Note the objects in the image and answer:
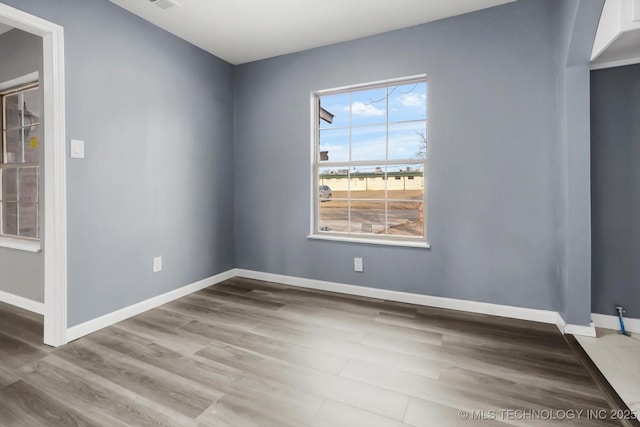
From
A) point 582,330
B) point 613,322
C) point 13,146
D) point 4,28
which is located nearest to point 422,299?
point 582,330

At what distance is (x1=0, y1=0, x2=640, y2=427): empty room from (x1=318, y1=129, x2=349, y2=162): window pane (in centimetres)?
3

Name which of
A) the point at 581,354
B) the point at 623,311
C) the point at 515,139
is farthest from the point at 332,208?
the point at 623,311

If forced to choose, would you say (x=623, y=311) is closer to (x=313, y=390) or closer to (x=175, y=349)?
(x=313, y=390)

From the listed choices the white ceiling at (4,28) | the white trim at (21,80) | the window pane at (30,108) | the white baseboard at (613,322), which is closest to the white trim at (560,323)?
the white baseboard at (613,322)

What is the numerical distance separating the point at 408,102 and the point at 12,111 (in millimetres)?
4021

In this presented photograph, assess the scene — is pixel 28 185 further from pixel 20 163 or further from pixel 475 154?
pixel 475 154

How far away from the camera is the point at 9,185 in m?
3.12

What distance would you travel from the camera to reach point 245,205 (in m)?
3.81

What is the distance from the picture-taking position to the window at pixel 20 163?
296cm

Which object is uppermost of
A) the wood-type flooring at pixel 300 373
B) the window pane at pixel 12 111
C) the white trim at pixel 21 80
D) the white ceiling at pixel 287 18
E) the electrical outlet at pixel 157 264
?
the white ceiling at pixel 287 18

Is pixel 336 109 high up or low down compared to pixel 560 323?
up

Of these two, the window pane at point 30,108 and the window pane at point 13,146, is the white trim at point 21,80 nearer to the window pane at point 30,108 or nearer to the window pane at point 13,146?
the window pane at point 30,108

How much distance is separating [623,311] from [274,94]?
377cm

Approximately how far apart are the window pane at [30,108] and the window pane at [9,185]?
0.53 m
